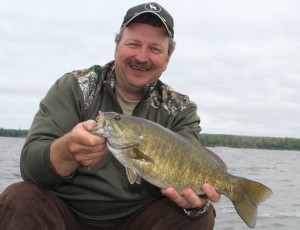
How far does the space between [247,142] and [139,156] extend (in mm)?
66459

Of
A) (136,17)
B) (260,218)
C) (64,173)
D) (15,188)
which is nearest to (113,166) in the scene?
(64,173)

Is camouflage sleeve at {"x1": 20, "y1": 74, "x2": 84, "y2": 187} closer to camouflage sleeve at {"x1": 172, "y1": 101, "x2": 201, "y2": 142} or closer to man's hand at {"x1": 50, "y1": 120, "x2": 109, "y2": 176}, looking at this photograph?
man's hand at {"x1": 50, "y1": 120, "x2": 109, "y2": 176}

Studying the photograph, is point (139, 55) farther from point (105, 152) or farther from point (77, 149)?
point (77, 149)

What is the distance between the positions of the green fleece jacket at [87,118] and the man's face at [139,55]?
163mm

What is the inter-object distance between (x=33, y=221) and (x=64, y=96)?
1.40 m

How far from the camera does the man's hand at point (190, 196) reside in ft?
11.2

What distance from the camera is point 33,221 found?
134 inches

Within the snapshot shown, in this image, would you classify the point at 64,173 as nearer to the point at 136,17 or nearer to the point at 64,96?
the point at 64,96

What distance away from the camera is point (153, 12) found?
427cm

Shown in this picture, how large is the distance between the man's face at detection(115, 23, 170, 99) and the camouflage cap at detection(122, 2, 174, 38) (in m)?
0.09

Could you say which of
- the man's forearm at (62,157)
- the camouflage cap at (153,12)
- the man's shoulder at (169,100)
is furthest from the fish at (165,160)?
the camouflage cap at (153,12)

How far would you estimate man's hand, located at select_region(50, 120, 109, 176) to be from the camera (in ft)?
9.50

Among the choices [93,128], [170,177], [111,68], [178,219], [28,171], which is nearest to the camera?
[93,128]

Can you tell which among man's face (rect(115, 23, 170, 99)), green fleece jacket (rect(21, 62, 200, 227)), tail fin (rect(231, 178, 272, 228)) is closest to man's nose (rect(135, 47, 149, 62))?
man's face (rect(115, 23, 170, 99))
